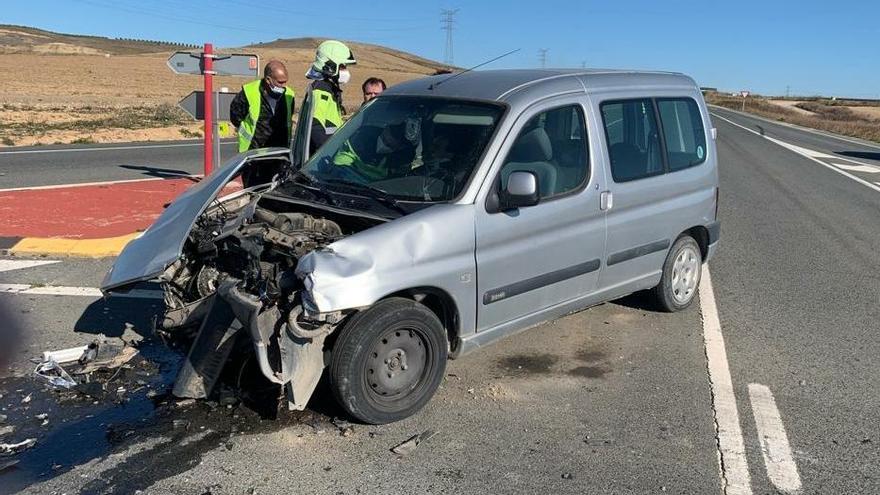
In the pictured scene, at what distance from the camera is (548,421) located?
13.4ft

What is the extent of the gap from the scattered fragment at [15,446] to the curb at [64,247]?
3.76m

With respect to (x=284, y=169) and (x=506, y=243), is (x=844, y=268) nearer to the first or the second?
(x=506, y=243)

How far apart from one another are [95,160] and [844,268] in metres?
13.1

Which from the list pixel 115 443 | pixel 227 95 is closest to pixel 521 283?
pixel 115 443

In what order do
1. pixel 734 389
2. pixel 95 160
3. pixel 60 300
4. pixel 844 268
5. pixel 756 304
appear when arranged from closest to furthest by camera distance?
pixel 734 389, pixel 60 300, pixel 756 304, pixel 844 268, pixel 95 160

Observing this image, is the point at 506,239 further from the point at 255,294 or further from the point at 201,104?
the point at 201,104

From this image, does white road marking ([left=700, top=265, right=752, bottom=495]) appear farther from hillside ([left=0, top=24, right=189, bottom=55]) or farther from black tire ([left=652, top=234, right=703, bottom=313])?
hillside ([left=0, top=24, right=189, bottom=55])

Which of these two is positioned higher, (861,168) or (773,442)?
(861,168)

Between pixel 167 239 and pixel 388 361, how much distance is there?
153 cm

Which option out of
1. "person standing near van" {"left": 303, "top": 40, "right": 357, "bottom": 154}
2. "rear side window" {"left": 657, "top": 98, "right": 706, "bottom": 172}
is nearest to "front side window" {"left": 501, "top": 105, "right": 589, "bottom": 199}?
"rear side window" {"left": 657, "top": 98, "right": 706, "bottom": 172}

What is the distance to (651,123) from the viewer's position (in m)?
5.46

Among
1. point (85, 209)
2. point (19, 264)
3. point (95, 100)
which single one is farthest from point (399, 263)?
point (95, 100)

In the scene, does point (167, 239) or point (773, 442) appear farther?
point (167, 239)

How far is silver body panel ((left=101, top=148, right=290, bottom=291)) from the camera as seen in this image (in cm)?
417
